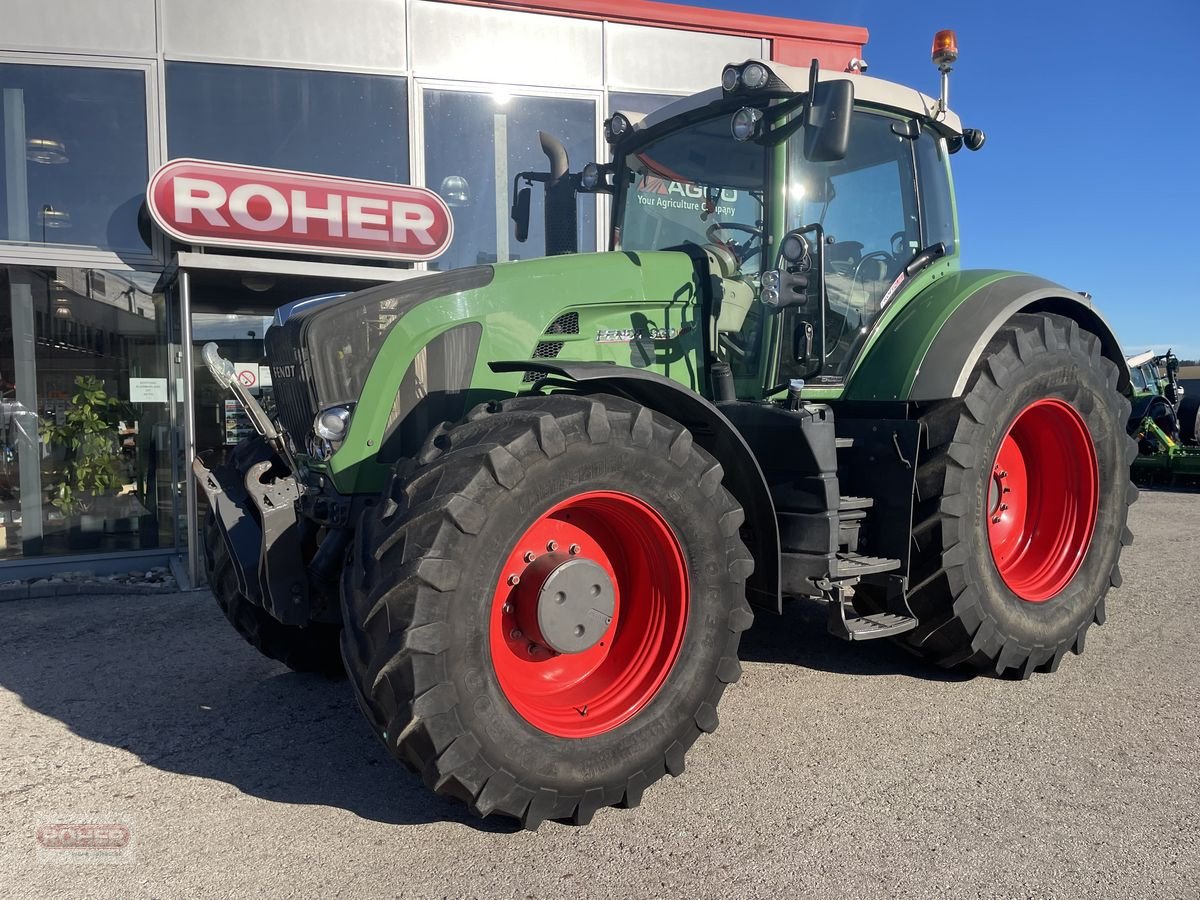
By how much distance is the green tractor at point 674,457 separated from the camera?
268cm


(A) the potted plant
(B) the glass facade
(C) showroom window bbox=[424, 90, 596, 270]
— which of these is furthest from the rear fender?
(A) the potted plant

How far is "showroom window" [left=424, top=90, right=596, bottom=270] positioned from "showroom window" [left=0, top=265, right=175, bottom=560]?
8.86 feet

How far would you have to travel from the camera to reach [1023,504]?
4.67m

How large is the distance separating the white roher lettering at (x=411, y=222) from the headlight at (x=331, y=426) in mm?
4530

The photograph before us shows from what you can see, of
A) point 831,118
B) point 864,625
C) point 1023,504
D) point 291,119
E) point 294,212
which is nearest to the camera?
point 831,118

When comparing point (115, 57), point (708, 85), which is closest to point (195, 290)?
point (115, 57)

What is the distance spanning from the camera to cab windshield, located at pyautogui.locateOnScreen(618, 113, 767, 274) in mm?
4062

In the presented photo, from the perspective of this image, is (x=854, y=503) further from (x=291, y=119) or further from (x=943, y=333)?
(x=291, y=119)

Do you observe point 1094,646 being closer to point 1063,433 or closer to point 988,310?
point 1063,433

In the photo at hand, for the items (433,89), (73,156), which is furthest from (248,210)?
(433,89)

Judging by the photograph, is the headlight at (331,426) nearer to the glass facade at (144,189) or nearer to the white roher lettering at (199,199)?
the glass facade at (144,189)

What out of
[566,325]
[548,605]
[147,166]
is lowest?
[548,605]

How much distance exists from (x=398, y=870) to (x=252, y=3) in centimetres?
760

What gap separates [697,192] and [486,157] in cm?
474
